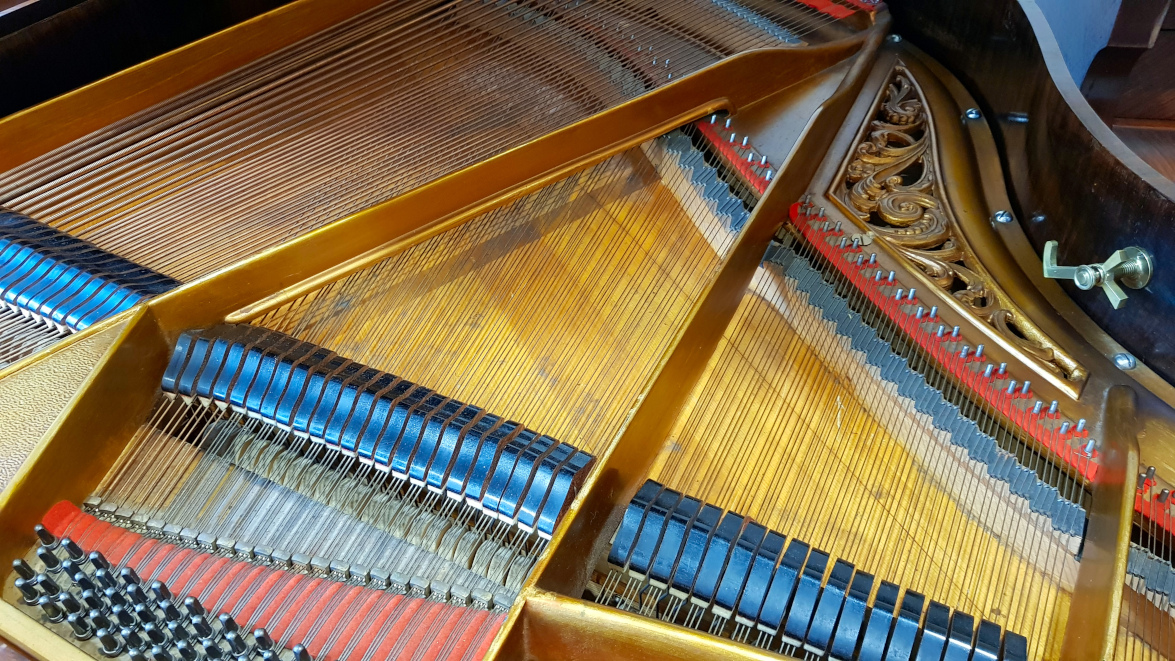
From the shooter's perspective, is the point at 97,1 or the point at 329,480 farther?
the point at 97,1

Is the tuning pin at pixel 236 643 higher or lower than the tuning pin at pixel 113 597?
higher

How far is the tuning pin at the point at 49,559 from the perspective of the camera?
1642 millimetres

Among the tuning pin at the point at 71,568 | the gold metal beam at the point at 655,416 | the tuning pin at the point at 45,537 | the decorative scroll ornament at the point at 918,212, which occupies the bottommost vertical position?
the tuning pin at the point at 71,568

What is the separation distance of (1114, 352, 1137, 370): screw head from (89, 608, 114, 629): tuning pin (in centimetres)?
232

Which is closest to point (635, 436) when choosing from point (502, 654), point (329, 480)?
point (502, 654)

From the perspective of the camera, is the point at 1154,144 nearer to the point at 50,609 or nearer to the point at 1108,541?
the point at 1108,541

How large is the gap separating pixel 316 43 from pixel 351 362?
1.44 meters

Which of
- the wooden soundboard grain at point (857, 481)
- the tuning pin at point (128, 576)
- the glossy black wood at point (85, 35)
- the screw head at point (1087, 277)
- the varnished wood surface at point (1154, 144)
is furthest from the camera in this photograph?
the varnished wood surface at point (1154, 144)

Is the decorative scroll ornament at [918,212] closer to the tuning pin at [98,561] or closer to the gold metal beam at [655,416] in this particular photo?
the gold metal beam at [655,416]

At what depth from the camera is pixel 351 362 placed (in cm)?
215

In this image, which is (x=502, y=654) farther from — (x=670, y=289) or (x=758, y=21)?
(x=758, y=21)

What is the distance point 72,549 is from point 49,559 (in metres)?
0.07

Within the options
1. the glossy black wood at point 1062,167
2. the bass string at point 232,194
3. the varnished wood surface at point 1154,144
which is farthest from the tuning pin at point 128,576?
the varnished wood surface at point 1154,144

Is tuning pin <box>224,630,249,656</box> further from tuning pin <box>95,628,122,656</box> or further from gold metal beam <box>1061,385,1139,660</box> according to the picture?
gold metal beam <box>1061,385,1139,660</box>
